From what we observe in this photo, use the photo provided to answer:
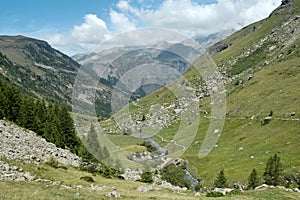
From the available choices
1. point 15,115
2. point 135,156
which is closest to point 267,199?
point 15,115

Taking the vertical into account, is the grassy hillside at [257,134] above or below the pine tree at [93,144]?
above

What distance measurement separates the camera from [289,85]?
175500 mm

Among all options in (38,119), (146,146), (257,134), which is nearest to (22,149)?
(38,119)

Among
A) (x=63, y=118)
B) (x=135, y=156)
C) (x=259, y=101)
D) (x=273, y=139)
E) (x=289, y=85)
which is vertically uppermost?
(x=289, y=85)

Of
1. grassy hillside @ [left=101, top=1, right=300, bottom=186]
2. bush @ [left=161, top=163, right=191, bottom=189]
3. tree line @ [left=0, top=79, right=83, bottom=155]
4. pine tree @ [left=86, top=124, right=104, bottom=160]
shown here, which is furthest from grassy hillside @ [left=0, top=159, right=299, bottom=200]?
grassy hillside @ [left=101, top=1, right=300, bottom=186]

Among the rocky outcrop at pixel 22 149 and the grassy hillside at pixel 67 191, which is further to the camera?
the rocky outcrop at pixel 22 149

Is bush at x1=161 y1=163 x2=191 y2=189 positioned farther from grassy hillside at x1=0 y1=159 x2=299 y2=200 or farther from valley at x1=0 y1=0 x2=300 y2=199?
grassy hillside at x1=0 y1=159 x2=299 y2=200

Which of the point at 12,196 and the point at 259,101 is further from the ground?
the point at 259,101

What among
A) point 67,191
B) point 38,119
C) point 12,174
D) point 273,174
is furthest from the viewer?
point 273,174

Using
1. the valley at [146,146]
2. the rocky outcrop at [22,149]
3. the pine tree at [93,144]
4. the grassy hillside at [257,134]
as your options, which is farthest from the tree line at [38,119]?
the grassy hillside at [257,134]

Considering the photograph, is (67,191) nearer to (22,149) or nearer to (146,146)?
(22,149)

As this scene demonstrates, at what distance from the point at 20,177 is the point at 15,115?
47.8 meters

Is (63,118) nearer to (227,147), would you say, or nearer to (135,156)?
(135,156)

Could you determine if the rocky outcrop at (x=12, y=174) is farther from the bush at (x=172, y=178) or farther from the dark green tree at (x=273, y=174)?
the dark green tree at (x=273, y=174)
